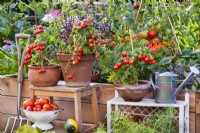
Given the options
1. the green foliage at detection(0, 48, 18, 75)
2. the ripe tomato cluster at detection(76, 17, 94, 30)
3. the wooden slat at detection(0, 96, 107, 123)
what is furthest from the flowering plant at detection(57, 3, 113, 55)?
the green foliage at detection(0, 48, 18, 75)

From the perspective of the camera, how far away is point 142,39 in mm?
2963

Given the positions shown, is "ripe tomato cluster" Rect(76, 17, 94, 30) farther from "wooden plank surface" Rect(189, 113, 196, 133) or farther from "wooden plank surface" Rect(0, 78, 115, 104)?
"wooden plank surface" Rect(189, 113, 196, 133)

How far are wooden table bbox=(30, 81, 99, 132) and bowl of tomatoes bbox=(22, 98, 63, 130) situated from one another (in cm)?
7

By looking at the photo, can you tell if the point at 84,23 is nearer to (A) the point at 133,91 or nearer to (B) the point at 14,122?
(A) the point at 133,91

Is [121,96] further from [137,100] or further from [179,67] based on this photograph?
[179,67]

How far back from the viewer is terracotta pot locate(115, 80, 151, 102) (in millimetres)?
2732

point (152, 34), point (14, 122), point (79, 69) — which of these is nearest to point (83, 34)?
point (79, 69)

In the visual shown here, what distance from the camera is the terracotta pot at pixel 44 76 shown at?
3.00 m

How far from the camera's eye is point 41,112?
2.96 metres

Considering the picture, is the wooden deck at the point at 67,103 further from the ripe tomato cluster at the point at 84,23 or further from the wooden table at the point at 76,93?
the ripe tomato cluster at the point at 84,23

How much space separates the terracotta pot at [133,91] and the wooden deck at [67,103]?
0.22m

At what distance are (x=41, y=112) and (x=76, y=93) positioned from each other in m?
0.29

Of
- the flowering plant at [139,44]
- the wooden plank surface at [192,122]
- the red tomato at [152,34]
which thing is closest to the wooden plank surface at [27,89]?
the flowering plant at [139,44]

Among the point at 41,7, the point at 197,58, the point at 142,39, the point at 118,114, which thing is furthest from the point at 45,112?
the point at 41,7
